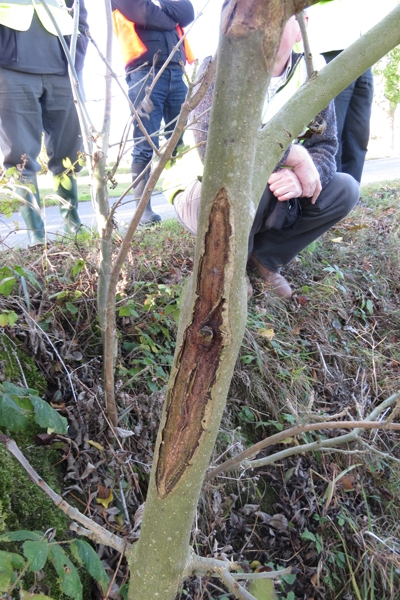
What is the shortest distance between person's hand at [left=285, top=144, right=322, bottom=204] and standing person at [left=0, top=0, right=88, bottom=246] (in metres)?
1.20

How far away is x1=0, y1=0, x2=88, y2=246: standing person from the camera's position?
2.37m

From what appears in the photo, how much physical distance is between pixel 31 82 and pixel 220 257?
239 centimetres

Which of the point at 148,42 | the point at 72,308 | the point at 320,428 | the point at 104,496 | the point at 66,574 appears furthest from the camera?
the point at 148,42

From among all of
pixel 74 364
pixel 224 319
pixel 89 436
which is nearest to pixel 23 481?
pixel 89 436

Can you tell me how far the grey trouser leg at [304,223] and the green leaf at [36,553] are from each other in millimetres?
1867

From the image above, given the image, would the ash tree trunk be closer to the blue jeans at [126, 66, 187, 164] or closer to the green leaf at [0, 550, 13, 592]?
the green leaf at [0, 550, 13, 592]

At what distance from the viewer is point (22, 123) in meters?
2.49

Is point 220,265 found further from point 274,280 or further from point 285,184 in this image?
point 274,280

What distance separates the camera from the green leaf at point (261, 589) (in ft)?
3.04

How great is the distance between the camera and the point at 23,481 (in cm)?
115

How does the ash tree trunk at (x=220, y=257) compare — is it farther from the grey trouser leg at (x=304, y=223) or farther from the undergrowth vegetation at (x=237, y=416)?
the grey trouser leg at (x=304, y=223)

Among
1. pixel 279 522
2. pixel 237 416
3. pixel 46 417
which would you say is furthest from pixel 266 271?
pixel 46 417

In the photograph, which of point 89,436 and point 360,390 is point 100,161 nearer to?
point 89,436

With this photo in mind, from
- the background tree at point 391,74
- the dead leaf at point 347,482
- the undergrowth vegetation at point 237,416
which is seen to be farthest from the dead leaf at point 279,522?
the background tree at point 391,74
